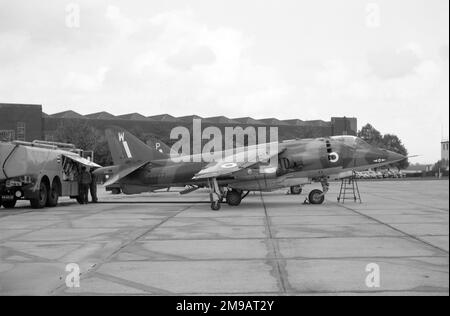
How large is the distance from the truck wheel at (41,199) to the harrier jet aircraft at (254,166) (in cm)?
267

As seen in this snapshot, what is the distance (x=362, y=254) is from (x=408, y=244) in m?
1.50

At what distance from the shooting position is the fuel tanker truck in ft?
61.4

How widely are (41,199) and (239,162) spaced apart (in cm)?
825

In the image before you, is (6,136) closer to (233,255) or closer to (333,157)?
(333,157)

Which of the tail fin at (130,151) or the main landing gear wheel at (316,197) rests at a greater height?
the tail fin at (130,151)

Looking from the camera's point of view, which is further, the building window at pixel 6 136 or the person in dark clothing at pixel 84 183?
the person in dark clothing at pixel 84 183

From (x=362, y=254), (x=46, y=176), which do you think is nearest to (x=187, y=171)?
(x=46, y=176)

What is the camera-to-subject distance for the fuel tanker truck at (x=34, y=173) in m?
18.7

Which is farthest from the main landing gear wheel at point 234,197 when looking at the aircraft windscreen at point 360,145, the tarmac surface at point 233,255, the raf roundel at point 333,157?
the aircraft windscreen at point 360,145

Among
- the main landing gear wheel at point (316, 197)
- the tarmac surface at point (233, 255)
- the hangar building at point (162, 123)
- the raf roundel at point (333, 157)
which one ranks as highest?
the hangar building at point (162, 123)

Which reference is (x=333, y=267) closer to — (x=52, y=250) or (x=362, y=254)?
(x=362, y=254)

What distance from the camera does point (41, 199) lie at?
2000 cm

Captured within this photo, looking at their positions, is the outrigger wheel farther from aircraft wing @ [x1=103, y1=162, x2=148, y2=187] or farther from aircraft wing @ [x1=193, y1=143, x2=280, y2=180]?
aircraft wing @ [x1=103, y1=162, x2=148, y2=187]

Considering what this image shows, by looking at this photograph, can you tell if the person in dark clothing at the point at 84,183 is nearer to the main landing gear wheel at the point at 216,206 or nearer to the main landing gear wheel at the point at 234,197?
the main landing gear wheel at the point at 234,197
